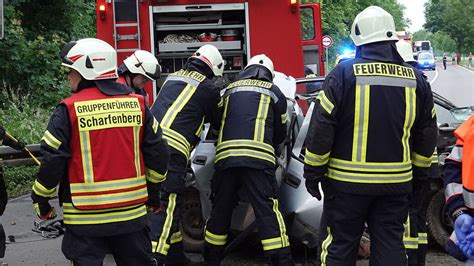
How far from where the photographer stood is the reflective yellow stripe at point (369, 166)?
4191mm

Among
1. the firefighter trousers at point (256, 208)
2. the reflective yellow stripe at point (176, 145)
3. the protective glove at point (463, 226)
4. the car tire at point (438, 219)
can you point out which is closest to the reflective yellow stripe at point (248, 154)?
the firefighter trousers at point (256, 208)

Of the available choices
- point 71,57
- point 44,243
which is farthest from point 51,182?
point 44,243

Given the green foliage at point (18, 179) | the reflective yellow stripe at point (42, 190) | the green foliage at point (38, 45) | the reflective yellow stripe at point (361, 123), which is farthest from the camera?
the green foliage at point (38, 45)

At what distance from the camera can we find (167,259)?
5645 millimetres

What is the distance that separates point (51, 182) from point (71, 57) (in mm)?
727

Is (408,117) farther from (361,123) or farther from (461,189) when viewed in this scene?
(461,189)

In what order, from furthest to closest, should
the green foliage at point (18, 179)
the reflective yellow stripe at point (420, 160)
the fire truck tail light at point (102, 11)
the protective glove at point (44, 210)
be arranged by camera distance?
the green foliage at point (18, 179), the fire truck tail light at point (102, 11), the reflective yellow stripe at point (420, 160), the protective glove at point (44, 210)

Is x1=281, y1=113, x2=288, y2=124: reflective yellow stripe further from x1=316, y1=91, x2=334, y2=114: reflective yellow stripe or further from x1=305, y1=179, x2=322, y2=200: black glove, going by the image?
x1=316, y1=91, x2=334, y2=114: reflective yellow stripe

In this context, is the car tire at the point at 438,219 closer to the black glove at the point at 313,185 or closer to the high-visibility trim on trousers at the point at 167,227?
the black glove at the point at 313,185

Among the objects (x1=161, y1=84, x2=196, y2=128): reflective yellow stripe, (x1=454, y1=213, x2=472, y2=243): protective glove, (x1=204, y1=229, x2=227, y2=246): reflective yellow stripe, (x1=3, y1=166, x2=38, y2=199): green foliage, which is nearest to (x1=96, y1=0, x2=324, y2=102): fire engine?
(x1=3, y1=166, x2=38, y2=199): green foliage

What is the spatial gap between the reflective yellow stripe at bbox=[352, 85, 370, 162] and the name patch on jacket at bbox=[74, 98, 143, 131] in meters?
1.34

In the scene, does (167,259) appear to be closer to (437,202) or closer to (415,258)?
(415,258)

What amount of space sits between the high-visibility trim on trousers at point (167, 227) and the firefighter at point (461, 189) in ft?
8.79

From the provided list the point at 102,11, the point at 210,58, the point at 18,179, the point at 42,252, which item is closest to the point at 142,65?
the point at 210,58
